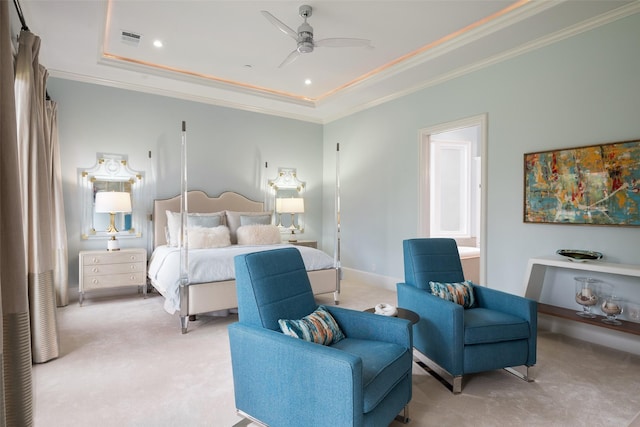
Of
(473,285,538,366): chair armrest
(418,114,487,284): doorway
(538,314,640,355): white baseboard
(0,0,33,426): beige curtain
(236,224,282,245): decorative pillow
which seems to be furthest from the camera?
(418,114,487,284): doorway

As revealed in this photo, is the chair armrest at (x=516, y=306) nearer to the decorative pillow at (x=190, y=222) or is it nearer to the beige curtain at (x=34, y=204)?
the beige curtain at (x=34, y=204)

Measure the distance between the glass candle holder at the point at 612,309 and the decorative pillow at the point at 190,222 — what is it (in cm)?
450

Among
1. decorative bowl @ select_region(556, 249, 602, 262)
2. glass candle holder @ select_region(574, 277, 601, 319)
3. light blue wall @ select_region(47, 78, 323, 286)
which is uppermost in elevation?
light blue wall @ select_region(47, 78, 323, 286)

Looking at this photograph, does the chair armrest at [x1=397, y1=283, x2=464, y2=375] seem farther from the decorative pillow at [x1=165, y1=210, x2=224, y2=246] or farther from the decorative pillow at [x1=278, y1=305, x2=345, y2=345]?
the decorative pillow at [x1=165, y1=210, x2=224, y2=246]

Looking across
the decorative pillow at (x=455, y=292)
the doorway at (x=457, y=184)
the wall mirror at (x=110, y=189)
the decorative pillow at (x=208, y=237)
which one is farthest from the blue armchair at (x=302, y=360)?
the doorway at (x=457, y=184)

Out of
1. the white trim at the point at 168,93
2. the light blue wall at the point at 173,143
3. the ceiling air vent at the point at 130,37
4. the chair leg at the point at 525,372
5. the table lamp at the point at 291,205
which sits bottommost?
the chair leg at the point at 525,372

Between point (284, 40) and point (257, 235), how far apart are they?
99.8 inches

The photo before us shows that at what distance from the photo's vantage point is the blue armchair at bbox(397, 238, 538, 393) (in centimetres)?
239

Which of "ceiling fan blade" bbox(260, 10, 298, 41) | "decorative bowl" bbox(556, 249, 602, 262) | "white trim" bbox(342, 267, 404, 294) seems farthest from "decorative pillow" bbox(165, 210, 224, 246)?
"decorative bowl" bbox(556, 249, 602, 262)

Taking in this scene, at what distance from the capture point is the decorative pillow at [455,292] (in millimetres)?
2781

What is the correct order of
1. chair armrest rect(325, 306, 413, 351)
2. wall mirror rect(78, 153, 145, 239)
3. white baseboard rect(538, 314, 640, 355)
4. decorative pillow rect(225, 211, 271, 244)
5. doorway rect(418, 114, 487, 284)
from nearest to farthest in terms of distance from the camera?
chair armrest rect(325, 306, 413, 351) → white baseboard rect(538, 314, 640, 355) → wall mirror rect(78, 153, 145, 239) → decorative pillow rect(225, 211, 271, 244) → doorway rect(418, 114, 487, 284)

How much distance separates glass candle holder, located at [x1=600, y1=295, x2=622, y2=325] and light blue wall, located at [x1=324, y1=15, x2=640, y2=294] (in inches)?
14.1

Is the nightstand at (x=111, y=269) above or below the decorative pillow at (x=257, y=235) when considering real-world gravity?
below

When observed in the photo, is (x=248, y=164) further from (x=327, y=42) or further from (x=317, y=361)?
(x=317, y=361)
